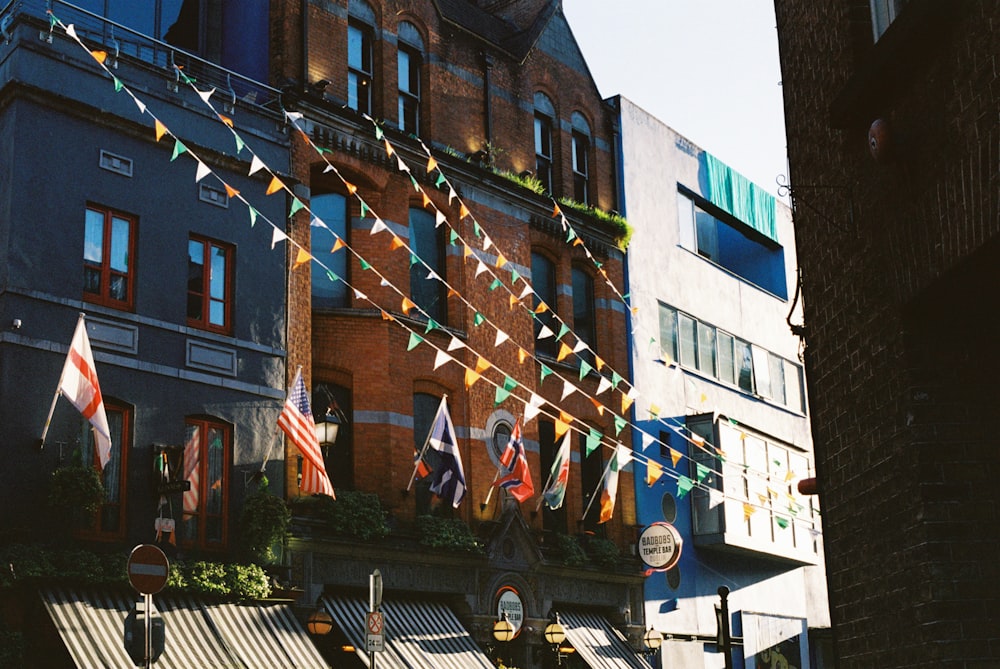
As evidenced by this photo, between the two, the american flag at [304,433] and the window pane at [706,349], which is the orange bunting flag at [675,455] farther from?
the american flag at [304,433]

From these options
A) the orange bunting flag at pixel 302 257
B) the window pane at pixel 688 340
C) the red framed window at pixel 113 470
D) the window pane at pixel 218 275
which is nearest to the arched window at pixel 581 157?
the window pane at pixel 688 340

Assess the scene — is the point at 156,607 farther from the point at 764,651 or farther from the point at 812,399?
the point at 764,651

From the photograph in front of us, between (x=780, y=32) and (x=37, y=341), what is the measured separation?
46.2 feet

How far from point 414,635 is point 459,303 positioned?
7.36 m

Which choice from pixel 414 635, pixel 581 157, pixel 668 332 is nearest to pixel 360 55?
pixel 581 157

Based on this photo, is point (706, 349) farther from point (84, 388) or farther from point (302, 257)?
point (84, 388)

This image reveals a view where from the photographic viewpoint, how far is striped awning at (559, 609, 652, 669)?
27922 mm

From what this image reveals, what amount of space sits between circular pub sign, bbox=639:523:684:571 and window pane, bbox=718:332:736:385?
24.0 feet

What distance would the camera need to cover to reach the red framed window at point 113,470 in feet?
65.0

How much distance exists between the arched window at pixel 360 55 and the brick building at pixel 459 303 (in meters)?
0.05

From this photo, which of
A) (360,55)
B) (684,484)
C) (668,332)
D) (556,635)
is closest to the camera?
(556,635)

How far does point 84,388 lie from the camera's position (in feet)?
60.8

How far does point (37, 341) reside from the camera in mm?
19484

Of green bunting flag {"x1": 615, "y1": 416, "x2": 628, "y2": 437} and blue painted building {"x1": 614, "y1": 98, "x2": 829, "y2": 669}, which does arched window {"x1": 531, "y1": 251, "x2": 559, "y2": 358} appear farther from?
blue painted building {"x1": 614, "y1": 98, "x2": 829, "y2": 669}
